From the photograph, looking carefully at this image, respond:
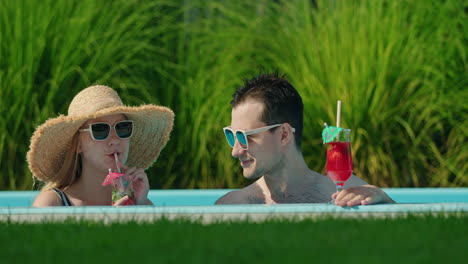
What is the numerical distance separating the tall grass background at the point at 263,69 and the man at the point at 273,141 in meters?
2.41

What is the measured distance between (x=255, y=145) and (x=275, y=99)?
29cm

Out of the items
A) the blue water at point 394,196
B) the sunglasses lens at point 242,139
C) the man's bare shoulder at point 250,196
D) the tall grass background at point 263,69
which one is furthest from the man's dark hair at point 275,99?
the tall grass background at point 263,69

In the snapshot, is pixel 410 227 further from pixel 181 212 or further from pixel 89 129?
pixel 89 129

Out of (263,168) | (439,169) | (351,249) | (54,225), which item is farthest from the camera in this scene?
(439,169)

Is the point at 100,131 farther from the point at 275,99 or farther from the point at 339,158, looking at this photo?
the point at 339,158

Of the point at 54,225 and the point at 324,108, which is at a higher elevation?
the point at 324,108

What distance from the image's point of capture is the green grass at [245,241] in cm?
301

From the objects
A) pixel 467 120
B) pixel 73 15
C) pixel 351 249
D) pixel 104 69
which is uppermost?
pixel 73 15

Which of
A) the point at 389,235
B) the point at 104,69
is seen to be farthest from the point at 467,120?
the point at 389,235

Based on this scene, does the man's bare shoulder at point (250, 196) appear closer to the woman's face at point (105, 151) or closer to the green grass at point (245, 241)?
the woman's face at point (105, 151)

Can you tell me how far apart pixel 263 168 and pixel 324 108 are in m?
2.91

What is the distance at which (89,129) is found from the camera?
4930 millimetres

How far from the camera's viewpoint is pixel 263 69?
25.9 ft

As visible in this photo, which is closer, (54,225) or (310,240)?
(310,240)
